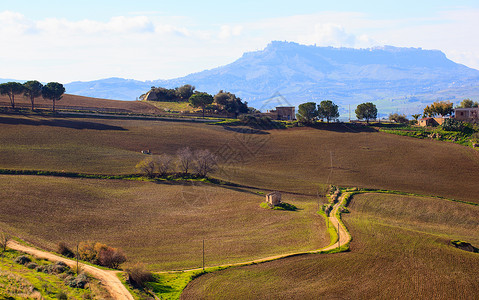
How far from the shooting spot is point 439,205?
235 feet

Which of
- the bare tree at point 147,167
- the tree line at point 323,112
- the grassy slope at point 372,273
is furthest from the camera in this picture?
the tree line at point 323,112

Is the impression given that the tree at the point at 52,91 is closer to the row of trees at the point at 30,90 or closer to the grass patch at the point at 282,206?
the row of trees at the point at 30,90

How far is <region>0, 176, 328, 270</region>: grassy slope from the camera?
4947 cm

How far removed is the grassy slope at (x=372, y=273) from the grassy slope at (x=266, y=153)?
2796 centimetres

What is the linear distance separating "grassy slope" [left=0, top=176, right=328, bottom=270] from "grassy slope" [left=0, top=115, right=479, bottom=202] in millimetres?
10599

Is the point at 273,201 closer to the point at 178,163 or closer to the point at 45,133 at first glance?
the point at 178,163

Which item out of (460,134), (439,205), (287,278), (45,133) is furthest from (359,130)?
(287,278)

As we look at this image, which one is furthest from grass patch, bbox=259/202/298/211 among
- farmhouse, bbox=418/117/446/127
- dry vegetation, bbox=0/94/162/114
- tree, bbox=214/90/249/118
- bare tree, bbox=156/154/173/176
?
tree, bbox=214/90/249/118

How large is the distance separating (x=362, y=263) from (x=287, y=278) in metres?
8.95

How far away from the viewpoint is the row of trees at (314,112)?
13600cm

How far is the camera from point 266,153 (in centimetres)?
10612

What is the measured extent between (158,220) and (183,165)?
88.4 ft

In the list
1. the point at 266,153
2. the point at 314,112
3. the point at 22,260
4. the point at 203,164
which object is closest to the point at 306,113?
the point at 314,112

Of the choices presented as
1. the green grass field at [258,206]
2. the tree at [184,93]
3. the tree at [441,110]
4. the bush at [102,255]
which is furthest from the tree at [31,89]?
the tree at [441,110]
